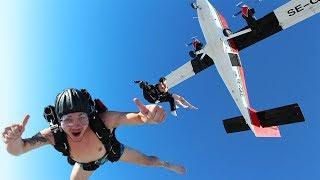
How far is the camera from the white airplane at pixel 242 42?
13023 mm

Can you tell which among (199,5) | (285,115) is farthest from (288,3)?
(285,115)

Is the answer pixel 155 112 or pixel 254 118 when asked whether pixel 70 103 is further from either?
pixel 254 118

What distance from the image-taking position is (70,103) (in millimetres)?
5141

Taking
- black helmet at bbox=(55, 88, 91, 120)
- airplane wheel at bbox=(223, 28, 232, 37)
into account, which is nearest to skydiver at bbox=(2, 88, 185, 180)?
black helmet at bbox=(55, 88, 91, 120)

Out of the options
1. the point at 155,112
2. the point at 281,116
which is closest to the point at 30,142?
the point at 155,112

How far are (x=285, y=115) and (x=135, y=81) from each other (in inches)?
210

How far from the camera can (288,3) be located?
43.5ft

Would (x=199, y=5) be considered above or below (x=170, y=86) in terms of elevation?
above

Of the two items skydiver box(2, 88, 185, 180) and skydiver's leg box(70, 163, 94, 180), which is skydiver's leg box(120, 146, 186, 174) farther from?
skydiver's leg box(70, 163, 94, 180)

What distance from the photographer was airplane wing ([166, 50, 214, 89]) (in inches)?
659

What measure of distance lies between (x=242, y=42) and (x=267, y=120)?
3513 millimetres

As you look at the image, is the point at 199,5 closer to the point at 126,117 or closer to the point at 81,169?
the point at 81,169

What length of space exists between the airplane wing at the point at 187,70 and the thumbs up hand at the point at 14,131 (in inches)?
494

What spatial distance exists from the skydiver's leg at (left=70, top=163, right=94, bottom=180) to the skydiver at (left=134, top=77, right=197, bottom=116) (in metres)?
6.55
